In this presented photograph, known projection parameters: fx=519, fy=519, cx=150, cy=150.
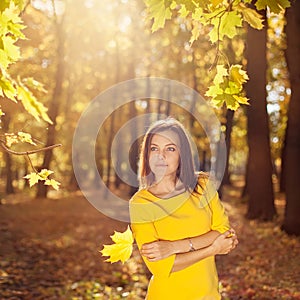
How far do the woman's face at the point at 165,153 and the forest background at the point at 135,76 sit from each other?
1.47 feet

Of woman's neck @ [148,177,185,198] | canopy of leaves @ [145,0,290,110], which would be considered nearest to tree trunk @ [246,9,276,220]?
canopy of leaves @ [145,0,290,110]

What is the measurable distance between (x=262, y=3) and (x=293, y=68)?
1047 cm

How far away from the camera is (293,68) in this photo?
13.1 meters

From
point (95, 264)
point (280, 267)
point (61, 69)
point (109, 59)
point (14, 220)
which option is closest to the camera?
point (280, 267)

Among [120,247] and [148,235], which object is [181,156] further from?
[120,247]

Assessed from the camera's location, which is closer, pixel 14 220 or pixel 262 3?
pixel 262 3

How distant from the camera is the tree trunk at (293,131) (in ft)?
42.7

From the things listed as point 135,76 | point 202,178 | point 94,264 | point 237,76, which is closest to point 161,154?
point 202,178

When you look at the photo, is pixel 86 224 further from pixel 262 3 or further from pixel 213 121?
pixel 213 121

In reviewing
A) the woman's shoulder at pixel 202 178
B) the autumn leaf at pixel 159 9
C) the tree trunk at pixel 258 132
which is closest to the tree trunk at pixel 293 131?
the tree trunk at pixel 258 132

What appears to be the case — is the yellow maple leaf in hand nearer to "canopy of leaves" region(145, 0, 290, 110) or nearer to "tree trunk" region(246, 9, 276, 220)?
"canopy of leaves" region(145, 0, 290, 110)

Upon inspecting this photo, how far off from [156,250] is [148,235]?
12 cm

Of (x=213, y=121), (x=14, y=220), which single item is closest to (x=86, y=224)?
(x=14, y=220)

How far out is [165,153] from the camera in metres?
3.46
